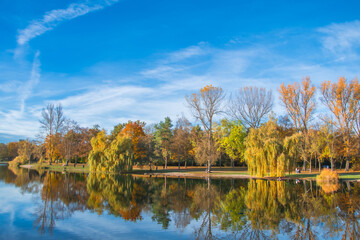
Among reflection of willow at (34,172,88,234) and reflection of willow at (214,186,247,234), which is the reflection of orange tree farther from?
reflection of willow at (34,172,88,234)

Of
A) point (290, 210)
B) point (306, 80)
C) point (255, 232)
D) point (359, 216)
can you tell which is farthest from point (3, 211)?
point (306, 80)

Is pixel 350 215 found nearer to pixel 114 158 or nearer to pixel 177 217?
pixel 177 217

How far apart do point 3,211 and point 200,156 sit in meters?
34.7

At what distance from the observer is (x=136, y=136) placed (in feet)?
173

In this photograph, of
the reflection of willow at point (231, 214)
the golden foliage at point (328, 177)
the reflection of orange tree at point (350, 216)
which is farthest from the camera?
the golden foliage at point (328, 177)

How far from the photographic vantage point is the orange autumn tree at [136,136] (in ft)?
142

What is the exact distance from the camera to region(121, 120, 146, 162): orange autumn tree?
142 ft

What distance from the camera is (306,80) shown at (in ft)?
136

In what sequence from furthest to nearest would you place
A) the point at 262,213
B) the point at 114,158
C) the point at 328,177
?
the point at 114,158 → the point at 328,177 → the point at 262,213

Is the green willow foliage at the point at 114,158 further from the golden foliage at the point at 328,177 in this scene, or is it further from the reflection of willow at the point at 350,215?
the reflection of willow at the point at 350,215

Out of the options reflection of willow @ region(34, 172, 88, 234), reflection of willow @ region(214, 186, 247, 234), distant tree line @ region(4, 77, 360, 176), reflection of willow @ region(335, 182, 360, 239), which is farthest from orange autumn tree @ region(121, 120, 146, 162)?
reflection of willow @ region(335, 182, 360, 239)

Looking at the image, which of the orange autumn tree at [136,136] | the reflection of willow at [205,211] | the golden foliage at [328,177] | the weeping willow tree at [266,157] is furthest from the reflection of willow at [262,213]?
the orange autumn tree at [136,136]

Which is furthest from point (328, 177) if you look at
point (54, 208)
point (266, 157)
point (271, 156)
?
point (54, 208)

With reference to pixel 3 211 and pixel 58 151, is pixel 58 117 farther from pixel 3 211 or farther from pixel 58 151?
pixel 3 211
